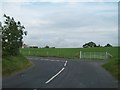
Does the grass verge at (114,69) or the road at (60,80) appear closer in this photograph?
the road at (60,80)

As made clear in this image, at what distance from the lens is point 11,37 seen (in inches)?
1485

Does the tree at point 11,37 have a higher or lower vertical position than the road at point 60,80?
higher

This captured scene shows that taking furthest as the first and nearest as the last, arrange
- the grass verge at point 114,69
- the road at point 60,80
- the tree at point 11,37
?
the tree at point 11,37 < the grass verge at point 114,69 < the road at point 60,80

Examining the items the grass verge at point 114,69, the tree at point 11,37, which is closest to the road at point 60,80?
the grass verge at point 114,69

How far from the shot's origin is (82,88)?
16.6 metres

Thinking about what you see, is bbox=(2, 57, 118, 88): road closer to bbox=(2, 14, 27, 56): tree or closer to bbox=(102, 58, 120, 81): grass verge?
bbox=(102, 58, 120, 81): grass verge

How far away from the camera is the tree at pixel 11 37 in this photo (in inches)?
1476

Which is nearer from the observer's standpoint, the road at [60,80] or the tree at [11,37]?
the road at [60,80]

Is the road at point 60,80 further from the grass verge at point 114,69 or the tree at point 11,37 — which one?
the tree at point 11,37

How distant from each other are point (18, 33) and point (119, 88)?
24387mm

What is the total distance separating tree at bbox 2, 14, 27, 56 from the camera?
37.5 meters

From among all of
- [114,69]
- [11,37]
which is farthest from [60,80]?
[11,37]

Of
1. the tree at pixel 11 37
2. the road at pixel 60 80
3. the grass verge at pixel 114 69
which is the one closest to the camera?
the road at pixel 60 80

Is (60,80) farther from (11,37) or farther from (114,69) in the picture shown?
(11,37)
